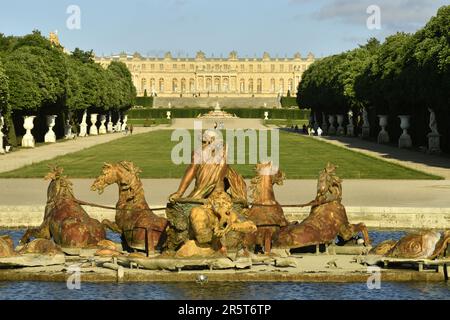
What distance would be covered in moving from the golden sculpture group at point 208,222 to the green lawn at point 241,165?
17.2 meters

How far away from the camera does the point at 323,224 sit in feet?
59.3

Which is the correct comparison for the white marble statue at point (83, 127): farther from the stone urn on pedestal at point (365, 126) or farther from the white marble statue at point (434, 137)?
the white marble statue at point (434, 137)

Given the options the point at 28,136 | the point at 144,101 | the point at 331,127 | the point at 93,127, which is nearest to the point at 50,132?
the point at 28,136

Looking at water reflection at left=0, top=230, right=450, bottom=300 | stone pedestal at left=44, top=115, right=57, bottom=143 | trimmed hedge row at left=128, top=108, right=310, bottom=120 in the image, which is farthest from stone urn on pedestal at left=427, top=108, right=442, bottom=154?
trimmed hedge row at left=128, top=108, right=310, bottom=120

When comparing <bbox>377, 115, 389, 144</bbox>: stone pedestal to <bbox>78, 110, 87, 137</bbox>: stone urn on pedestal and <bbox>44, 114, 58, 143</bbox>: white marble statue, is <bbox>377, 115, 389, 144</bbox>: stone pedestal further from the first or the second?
<bbox>78, 110, 87, 137</bbox>: stone urn on pedestal

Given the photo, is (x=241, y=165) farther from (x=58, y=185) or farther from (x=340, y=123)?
(x=340, y=123)

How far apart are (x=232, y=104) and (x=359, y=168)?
144 meters

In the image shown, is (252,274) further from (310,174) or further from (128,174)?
(310,174)

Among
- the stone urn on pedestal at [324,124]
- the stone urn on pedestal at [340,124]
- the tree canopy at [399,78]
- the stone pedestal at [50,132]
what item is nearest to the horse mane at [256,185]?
the tree canopy at [399,78]

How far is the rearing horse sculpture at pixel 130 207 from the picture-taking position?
18031 millimetres

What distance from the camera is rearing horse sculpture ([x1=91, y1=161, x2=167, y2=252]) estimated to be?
59.2ft
